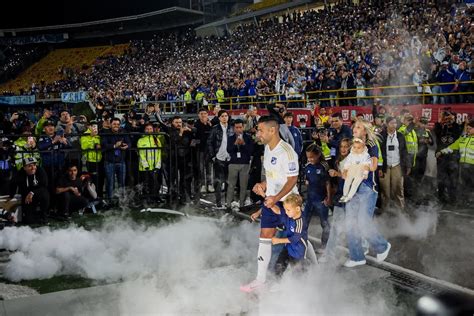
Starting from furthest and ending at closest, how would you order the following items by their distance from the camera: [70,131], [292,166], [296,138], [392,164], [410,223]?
[70,131], [296,138], [392,164], [410,223], [292,166]

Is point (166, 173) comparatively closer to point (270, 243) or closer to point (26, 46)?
point (270, 243)

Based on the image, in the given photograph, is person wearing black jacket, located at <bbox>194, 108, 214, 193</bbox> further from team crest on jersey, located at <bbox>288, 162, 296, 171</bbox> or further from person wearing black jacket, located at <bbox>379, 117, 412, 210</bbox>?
team crest on jersey, located at <bbox>288, 162, 296, 171</bbox>

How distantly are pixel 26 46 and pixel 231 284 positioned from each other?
62.0 m

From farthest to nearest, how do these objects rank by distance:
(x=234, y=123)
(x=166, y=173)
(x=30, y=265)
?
(x=166, y=173) < (x=234, y=123) < (x=30, y=265)

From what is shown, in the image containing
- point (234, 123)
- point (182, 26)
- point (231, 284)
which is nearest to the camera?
point (231, 284)

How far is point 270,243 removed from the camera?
15.8 ft

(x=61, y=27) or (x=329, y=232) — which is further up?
(x=61, y=27)

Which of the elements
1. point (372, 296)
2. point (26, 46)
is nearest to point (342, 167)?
point (372, 296)

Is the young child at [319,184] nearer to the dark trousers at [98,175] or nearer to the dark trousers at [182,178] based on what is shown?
the dark trousers at [182,178]

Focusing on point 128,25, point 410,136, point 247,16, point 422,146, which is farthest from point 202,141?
point 128,25

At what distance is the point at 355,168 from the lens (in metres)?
5.79

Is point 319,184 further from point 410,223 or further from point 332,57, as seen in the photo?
point 332,57

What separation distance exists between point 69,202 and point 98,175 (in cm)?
105

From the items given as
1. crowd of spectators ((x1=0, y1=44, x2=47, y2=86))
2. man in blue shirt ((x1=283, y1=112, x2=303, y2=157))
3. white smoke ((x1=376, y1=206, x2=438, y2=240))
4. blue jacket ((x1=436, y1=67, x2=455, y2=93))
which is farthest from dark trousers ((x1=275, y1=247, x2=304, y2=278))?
crowd of spectators ((x1=0, y1=44, x2=47, y2=86))
